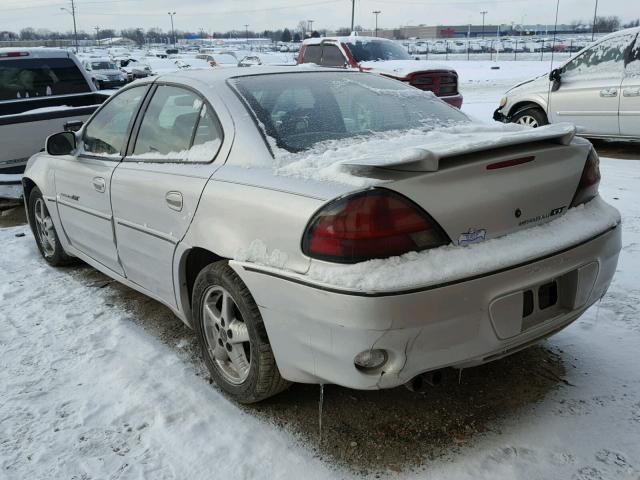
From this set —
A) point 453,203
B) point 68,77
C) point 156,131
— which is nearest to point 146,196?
point 156,131

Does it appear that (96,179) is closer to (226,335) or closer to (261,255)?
(226,335)

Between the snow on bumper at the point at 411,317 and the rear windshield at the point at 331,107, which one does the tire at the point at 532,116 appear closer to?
the rear windshield at the point at 331,107

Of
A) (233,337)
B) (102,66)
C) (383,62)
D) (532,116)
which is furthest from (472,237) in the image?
(102,66)

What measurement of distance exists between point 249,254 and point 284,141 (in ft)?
2.01

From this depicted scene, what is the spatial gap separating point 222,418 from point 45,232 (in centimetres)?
306

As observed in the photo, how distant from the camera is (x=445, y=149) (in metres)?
2.37

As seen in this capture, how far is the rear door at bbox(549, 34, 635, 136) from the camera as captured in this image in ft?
27.9

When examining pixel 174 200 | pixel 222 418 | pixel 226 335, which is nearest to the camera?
pixel 222 418

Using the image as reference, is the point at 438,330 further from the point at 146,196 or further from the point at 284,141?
the point at 146,196

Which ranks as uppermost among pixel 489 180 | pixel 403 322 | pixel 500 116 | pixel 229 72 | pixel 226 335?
pixel 229 72

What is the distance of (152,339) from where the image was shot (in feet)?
12.0

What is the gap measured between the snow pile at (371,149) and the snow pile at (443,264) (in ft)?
1.07

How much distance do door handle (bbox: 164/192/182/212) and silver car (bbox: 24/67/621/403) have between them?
18mm

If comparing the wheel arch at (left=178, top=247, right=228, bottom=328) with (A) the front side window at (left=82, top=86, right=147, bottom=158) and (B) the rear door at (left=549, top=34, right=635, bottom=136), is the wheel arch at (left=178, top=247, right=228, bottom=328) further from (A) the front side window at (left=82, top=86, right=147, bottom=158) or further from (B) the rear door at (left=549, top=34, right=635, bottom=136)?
(B) the rear door at (left=549, top=34, right=635, bottom=136)
